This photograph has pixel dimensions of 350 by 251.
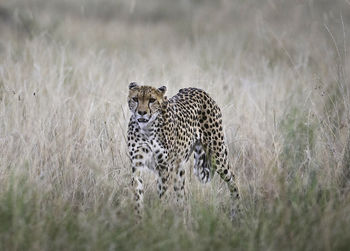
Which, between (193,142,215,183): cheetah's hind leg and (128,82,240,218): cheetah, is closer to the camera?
(128,82,240,218): cheetah

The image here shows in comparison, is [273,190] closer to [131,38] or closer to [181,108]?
[181,108]

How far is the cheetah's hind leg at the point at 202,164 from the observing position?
4449 millimetres

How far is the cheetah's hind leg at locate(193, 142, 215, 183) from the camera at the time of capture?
445 cm

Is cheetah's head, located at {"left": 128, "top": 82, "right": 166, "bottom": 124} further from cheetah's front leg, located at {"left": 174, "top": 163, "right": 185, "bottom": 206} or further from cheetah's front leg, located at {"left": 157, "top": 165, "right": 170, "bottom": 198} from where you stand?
cheetah's front leg, located at {"left": 174, "top": 163, "right": 185, "bottom": 206}

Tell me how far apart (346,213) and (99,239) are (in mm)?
1435

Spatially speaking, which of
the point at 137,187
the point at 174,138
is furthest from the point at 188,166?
the point at 137,187

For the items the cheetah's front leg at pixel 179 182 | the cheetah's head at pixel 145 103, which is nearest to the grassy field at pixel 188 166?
the cheetah's front leg at pixel 179 182

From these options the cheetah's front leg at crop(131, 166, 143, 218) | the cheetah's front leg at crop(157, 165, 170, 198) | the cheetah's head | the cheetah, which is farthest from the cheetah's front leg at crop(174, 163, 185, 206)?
the cheetah's head

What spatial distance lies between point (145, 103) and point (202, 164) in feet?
3.11

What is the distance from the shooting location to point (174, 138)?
4.22 metres

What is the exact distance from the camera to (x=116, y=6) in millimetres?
15297

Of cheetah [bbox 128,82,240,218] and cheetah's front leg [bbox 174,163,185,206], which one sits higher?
cheetah [bbox 128,82,240,218]

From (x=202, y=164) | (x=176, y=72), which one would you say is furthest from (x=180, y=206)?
(x=176, y=72)

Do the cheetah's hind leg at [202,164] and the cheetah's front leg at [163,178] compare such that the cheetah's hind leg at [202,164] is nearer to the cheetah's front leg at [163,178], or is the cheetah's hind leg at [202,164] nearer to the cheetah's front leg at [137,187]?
the cheetah's front leg at [163,178]
